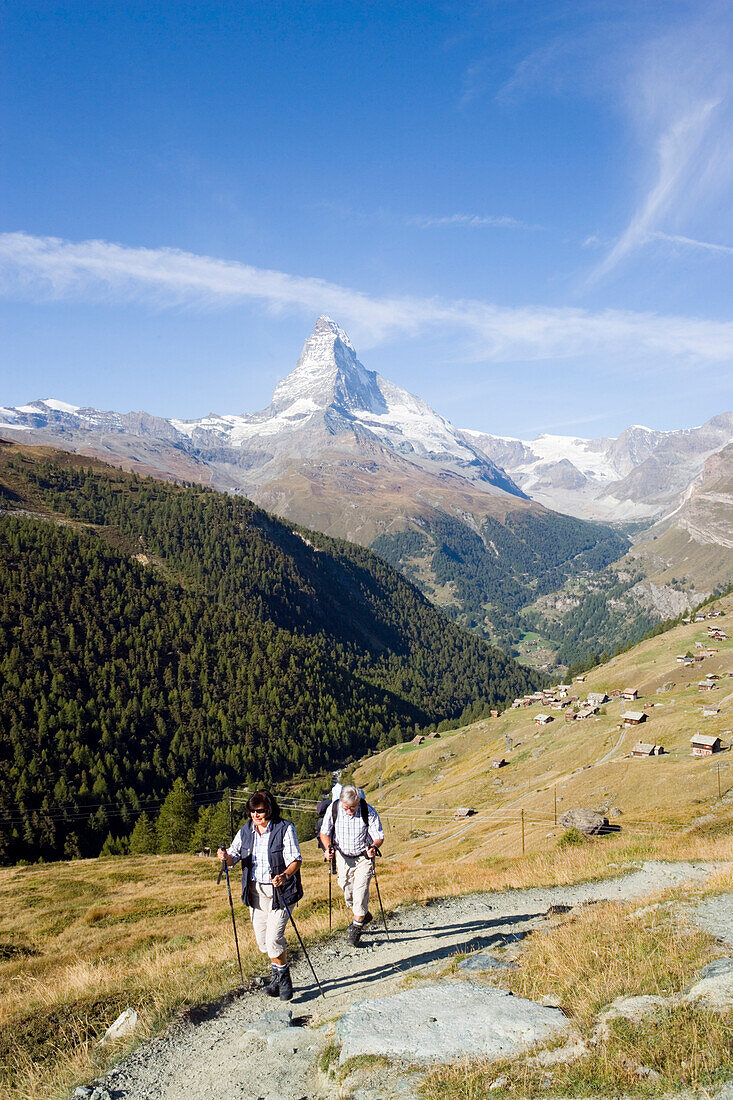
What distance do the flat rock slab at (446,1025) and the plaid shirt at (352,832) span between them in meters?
3.96

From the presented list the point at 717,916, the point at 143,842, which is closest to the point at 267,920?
the point at 717,916

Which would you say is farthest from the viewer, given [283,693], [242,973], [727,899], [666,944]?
[283,693]

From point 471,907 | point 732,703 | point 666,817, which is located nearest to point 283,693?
point 732,703

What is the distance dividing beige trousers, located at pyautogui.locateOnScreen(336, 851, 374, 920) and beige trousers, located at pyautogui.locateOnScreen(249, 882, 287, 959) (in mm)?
2586

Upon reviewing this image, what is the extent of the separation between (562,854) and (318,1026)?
19.8 m

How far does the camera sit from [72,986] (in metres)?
12.8

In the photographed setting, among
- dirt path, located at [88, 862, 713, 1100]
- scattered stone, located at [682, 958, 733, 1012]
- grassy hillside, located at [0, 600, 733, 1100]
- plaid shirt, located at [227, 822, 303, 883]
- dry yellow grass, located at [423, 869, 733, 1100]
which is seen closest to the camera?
dry yellow grass, located at [423, 869, 733, 1100]

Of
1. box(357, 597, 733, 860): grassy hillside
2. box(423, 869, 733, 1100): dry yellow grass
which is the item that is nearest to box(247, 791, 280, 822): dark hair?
box(423, 869, 733, 1100): dry yellow grass

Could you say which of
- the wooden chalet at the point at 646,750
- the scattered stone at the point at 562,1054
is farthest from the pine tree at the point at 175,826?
the scattered stone at the point at 562,1054

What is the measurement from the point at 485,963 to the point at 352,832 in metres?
3.91

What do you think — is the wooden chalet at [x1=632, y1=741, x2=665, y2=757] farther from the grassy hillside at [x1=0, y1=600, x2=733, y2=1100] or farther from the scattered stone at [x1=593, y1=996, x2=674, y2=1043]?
the scattered stone at [x1=593, y1=996, x2=674, y2=1043]

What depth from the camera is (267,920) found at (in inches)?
463

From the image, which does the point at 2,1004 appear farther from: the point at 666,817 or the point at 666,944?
the point at 666,817

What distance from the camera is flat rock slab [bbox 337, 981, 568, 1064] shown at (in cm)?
790
